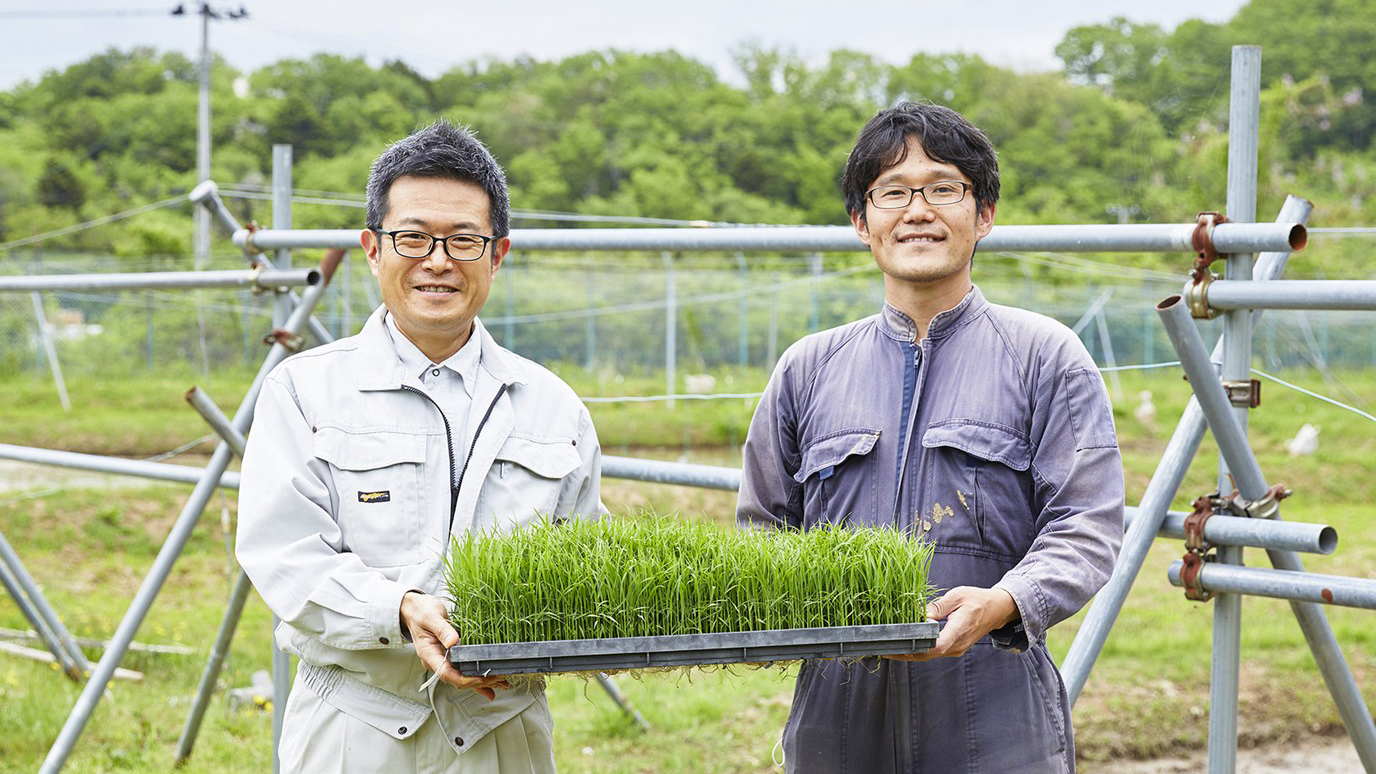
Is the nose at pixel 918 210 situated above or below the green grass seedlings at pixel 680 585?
above

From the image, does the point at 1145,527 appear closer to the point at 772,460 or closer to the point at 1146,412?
the point at 772,460

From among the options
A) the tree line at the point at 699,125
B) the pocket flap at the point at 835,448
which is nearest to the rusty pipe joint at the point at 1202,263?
the pocket flap at the point at 835,448

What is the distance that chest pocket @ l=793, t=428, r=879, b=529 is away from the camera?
238 cm

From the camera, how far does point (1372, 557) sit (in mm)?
10492

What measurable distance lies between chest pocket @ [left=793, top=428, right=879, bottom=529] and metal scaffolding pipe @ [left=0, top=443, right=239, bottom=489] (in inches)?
115

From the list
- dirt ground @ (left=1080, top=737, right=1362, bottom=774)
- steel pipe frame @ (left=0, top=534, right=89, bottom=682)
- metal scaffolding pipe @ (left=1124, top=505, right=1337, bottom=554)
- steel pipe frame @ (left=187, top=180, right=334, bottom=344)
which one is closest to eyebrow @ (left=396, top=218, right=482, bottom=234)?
metal scaffolding pipe @ (left=1124, top=505, right=1337, bottom=554)

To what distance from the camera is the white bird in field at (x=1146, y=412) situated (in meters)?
19.5

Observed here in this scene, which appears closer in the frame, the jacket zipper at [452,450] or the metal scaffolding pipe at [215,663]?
the jacket zipper at [452,450]

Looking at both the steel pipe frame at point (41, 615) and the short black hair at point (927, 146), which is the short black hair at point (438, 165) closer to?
the short black hair at point (927, 146)

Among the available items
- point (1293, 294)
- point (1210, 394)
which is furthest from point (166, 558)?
point (1293, 294)

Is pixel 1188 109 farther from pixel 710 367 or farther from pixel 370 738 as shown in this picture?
pixel 370 738

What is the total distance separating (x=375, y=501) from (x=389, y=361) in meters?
0.28

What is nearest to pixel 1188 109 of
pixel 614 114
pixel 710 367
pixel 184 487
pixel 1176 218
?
pixel 1176 218

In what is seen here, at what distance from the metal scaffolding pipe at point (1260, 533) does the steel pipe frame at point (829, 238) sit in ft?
2.04
